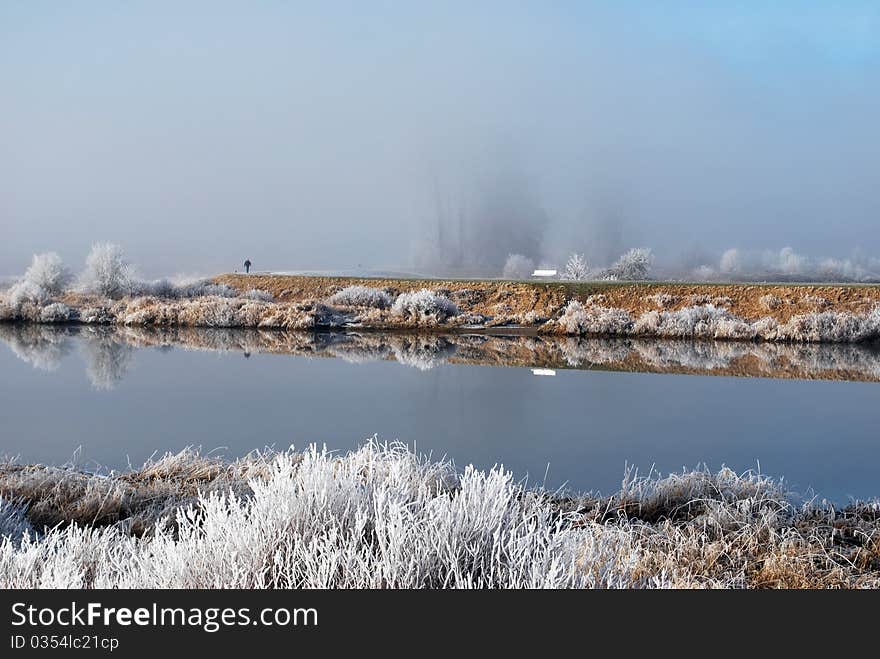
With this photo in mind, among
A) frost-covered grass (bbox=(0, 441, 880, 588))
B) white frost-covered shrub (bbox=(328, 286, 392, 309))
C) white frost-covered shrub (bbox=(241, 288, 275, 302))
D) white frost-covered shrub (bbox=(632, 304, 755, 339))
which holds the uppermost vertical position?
white frost-covered shrub (bbox=(241, 288, 275, 302))

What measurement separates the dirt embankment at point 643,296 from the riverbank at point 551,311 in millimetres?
33

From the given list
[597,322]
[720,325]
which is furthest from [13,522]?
[720,325]

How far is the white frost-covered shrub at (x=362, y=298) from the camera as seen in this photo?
25656 millimetres

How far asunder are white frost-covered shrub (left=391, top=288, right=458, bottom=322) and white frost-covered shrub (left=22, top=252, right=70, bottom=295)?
15865mm

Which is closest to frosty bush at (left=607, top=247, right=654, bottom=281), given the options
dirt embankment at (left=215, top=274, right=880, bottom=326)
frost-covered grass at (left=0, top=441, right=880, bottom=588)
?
dirt embankment at (left=215, top=274, right=880, bottom=326)

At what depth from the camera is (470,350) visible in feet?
51.8

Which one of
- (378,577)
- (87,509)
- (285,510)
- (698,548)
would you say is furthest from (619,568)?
(87,509)

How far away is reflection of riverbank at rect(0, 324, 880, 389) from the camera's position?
→ 509 inches

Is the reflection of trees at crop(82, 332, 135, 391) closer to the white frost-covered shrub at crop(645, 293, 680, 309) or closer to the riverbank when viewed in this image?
the riverbank

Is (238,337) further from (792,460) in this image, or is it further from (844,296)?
(844,296)

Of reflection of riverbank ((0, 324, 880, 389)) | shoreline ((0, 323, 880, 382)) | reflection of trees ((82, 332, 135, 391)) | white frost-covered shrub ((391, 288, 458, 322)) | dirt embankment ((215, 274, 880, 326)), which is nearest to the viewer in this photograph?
reflection of trees ((82, 332, 135, 391))

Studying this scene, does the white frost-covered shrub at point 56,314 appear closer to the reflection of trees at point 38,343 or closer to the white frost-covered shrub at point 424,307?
the reflection of trees at point 38,343

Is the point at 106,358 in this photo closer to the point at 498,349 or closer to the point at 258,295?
the point at 498,349

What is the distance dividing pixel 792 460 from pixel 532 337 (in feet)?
43.4
